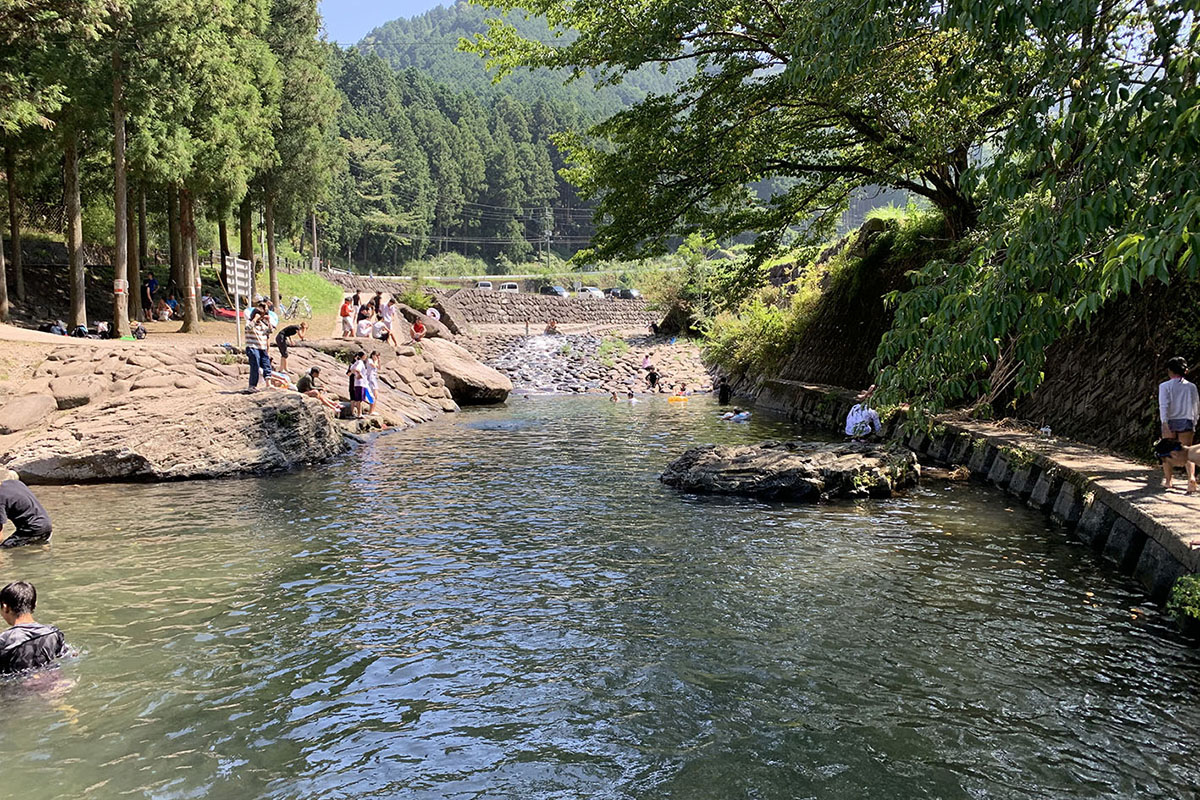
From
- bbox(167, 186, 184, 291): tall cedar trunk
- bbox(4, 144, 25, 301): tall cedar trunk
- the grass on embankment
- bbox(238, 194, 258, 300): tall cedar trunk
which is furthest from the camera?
the grass on embankment

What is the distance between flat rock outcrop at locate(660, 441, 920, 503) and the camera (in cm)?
1255

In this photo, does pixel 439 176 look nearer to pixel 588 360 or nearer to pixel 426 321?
pixel 588 360

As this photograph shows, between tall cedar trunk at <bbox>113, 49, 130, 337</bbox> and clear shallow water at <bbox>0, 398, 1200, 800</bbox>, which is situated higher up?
tall cedar trunk at <bbox>113, 49, 130, 337</bbox>

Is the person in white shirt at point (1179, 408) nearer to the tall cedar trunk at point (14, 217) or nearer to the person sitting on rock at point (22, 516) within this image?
the person sitting on rock at point (22, 516)

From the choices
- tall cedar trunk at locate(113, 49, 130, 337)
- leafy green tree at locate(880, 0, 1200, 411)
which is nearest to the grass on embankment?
tall cedar trunk at locate(113, 49, 130, 337)

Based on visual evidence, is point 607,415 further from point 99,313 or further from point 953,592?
point 99,313

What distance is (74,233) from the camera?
78.1ft

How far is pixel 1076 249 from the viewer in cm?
514

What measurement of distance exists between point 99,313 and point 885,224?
97.7 feet

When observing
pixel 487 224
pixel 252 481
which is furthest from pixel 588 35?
pixel 487 224

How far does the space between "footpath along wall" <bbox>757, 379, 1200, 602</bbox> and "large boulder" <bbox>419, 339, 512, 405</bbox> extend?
1624 cm

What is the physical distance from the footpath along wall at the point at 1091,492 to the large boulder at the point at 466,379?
53.3 ft

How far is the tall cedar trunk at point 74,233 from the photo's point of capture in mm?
23781

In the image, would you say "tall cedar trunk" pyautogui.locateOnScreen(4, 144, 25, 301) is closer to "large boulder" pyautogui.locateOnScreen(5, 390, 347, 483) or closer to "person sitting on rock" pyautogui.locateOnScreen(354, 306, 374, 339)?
"person sitting on rock" pyautogui.locateOnScreen(354, 306, 374, 339)
